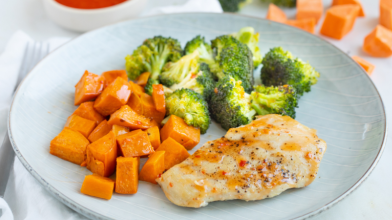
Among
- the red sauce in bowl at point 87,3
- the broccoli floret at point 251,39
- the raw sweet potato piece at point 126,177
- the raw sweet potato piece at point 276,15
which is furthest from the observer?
the raw sweet potato piece at point 276,15

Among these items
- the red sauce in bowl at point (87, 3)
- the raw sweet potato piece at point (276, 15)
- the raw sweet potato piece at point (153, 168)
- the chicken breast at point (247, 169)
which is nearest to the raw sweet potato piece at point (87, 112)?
the raw sweet potato piece at point (153, 168)

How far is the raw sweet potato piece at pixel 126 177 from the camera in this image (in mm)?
2787

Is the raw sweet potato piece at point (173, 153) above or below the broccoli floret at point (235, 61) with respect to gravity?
below

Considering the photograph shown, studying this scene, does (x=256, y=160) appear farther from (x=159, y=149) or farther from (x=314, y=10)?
(x=314, y=10)

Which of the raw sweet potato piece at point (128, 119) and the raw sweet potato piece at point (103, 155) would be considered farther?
the raw sweet potato piece at point (128, 119)

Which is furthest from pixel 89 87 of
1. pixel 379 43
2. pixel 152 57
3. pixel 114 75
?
pixel 379 43

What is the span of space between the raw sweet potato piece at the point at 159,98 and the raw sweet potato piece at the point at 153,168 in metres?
0.57

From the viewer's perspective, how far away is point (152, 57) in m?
3.96

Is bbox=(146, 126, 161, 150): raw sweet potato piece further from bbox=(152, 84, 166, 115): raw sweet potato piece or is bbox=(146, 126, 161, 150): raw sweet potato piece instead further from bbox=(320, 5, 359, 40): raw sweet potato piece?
bbox=(320, 5, 359, 40): raw sweet potato piece

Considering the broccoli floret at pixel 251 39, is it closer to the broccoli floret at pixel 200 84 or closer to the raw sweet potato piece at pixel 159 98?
the broccoli floret at pixel 200 84

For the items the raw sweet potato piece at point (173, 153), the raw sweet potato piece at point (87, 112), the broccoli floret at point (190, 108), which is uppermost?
→ the broccoli floret at point (190, 108)

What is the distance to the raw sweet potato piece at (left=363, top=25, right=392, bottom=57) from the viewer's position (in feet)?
15.3

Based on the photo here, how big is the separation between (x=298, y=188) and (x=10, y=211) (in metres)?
2.45

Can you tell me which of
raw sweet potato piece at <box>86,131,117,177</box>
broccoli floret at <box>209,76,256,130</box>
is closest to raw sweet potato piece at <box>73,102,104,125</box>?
raw sweet potato piece at <box>86,131,117,177</box>
